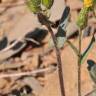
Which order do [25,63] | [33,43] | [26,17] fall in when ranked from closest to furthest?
[25,63] → [33,43] → [26,17]

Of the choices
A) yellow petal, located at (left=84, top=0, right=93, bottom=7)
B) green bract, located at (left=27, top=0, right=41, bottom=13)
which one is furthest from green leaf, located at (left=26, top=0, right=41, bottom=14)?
yellow petal, located at (left=84, top=0, right=93, bottom=7)

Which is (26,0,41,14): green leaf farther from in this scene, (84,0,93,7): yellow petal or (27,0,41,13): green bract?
(84,0,93,7): yellow petal

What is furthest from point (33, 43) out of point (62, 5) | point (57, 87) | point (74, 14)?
point (62, 5)

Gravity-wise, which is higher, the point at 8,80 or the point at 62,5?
the point at 62,5

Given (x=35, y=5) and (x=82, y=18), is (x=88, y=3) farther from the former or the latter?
(x=35, y=5)

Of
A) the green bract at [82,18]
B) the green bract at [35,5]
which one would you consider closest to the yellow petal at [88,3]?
the green bract at [82,18]

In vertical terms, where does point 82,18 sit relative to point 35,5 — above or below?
Answer: below

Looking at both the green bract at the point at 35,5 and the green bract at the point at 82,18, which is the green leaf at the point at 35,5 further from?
the green bract at the point at 82,18

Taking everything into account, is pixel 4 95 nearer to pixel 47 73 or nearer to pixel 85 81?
pixel 47 73

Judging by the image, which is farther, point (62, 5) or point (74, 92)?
point (74, 92)

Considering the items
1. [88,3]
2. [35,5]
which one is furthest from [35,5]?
[88,3]

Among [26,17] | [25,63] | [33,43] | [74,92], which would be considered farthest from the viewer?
[26,17]
